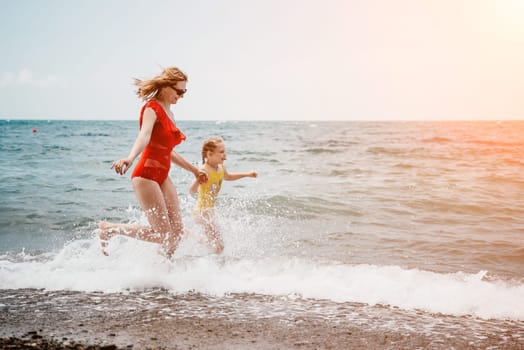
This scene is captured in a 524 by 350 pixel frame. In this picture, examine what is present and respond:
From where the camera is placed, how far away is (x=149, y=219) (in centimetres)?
483

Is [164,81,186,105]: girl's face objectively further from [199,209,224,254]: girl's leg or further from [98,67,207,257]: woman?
[199,209,224,254]: girl's leg

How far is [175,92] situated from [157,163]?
740 millimetres

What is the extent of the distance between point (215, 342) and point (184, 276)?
1.64m

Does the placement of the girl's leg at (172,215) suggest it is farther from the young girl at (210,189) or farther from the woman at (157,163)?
the young girl at (210,189)

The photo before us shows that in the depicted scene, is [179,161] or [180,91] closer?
[180,91]

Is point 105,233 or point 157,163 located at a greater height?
point 157,163

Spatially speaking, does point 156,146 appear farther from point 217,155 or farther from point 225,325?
point 225,325

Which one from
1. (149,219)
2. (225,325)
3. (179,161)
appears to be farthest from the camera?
(179,161)

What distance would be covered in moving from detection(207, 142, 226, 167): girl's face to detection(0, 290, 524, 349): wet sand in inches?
84.7

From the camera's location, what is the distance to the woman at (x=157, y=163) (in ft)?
15.4

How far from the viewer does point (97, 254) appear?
5762mm

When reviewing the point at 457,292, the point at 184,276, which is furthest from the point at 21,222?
the point at 457,292

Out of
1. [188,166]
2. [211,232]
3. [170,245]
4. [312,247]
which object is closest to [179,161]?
[188,166]

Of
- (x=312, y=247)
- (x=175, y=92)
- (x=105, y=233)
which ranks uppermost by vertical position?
(x=175, y=92)
